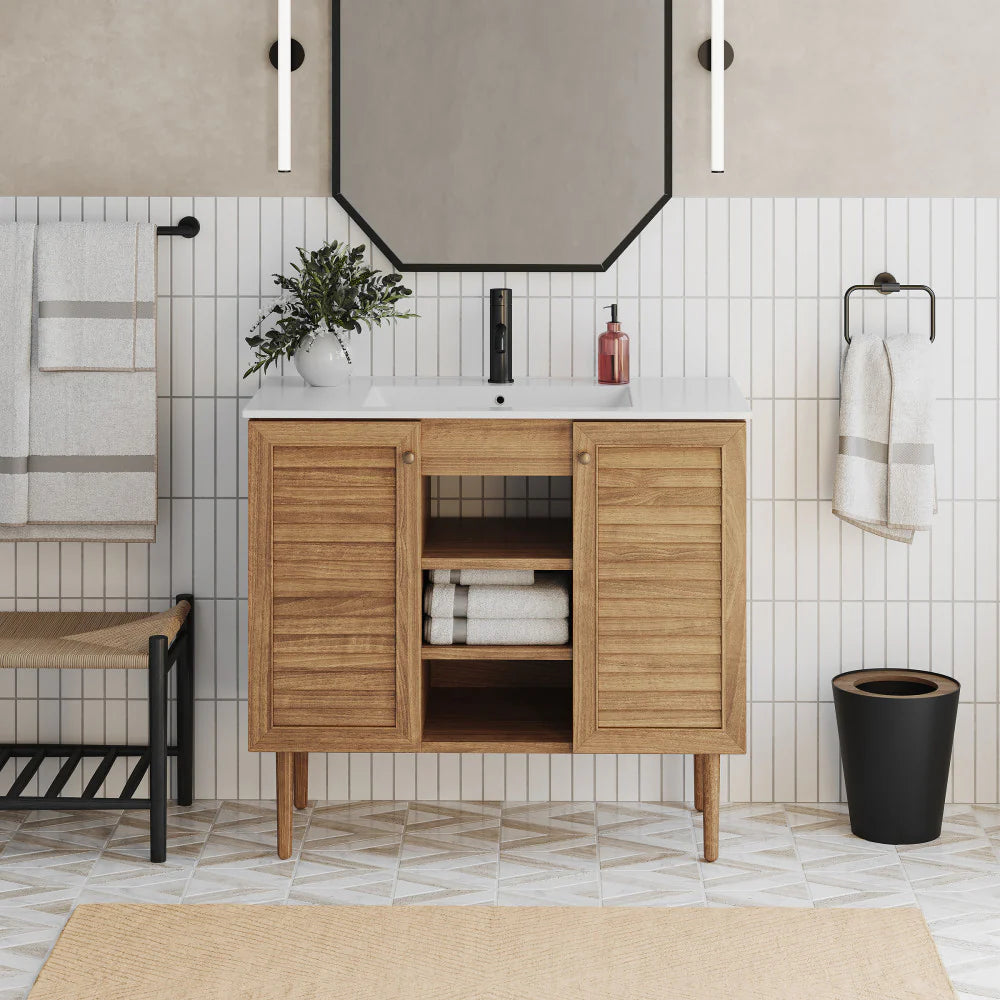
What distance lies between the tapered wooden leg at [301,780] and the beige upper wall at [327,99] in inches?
53.7

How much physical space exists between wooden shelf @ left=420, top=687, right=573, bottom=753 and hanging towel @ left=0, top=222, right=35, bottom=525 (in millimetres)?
1070

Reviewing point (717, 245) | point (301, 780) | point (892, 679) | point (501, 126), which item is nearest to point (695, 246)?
point (717, 245)

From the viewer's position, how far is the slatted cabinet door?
93.1 inches

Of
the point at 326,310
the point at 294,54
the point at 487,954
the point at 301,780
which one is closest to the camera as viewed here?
the point at 487,954

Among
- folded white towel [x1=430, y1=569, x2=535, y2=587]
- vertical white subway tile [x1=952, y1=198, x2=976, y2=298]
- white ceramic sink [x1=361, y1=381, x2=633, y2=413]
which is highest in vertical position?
vertical white subway tile [x1=952, y1=198, x2=976, y2=298]

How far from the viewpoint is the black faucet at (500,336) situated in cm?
266

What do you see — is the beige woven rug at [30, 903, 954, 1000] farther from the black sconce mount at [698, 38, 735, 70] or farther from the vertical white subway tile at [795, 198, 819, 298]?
the black sconce mount at [698, 38, 735, 70]

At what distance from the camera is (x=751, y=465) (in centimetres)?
280

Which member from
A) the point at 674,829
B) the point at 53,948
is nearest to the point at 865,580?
the point at 674,829

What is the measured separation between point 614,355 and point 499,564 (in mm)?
600

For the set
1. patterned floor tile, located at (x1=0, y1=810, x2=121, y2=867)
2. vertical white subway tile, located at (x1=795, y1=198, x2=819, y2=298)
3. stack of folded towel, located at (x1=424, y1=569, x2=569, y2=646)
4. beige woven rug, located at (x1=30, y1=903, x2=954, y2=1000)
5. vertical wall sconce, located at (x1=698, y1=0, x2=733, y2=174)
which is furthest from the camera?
vertical white subway tile, located at (x1=795, y1=198, x2=819, y2=298)

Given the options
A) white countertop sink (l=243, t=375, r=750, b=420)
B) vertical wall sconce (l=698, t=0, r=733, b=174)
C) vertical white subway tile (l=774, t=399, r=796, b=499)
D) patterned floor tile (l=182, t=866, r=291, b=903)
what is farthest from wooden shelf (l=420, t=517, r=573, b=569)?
vertical wall sconce (l=698, t=0, r=733, b=174)

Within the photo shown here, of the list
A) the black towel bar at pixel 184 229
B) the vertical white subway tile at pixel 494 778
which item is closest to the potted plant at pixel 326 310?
the black towel bar at pixel 184 229

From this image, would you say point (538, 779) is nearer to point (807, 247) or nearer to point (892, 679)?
point (892, 679)
